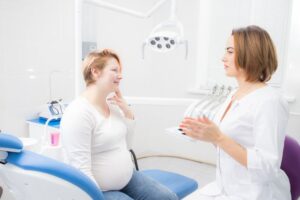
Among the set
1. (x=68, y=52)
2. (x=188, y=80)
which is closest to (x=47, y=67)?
(x=68, y=52)

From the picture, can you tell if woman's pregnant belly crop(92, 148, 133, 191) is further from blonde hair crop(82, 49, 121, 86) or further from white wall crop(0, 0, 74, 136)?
white wall crop(0, 0, 74, 136)

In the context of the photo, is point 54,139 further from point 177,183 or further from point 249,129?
point 249,129

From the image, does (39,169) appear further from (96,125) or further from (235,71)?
(235,71)

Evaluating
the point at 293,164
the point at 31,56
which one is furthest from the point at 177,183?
the point at 31,56

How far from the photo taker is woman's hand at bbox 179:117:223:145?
41.3 inches

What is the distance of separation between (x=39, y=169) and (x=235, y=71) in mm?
842

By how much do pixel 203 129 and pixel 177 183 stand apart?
0.64m

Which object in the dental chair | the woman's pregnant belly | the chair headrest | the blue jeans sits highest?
the chair headrest

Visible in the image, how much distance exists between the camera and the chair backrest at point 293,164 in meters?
1.29

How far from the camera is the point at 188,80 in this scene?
3084 millimetres

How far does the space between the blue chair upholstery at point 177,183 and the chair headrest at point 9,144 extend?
0.86m

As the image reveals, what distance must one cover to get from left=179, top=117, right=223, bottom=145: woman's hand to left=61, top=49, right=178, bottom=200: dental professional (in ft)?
1.27

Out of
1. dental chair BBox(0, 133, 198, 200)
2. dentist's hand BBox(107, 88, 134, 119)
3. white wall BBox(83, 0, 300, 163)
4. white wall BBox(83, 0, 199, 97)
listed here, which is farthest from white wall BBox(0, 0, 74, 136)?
dental chair BBox(0, 133, 198, 200)

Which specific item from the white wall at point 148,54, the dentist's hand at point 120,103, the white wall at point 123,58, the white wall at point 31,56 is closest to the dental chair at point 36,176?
the dentist's hand at point 120,103
